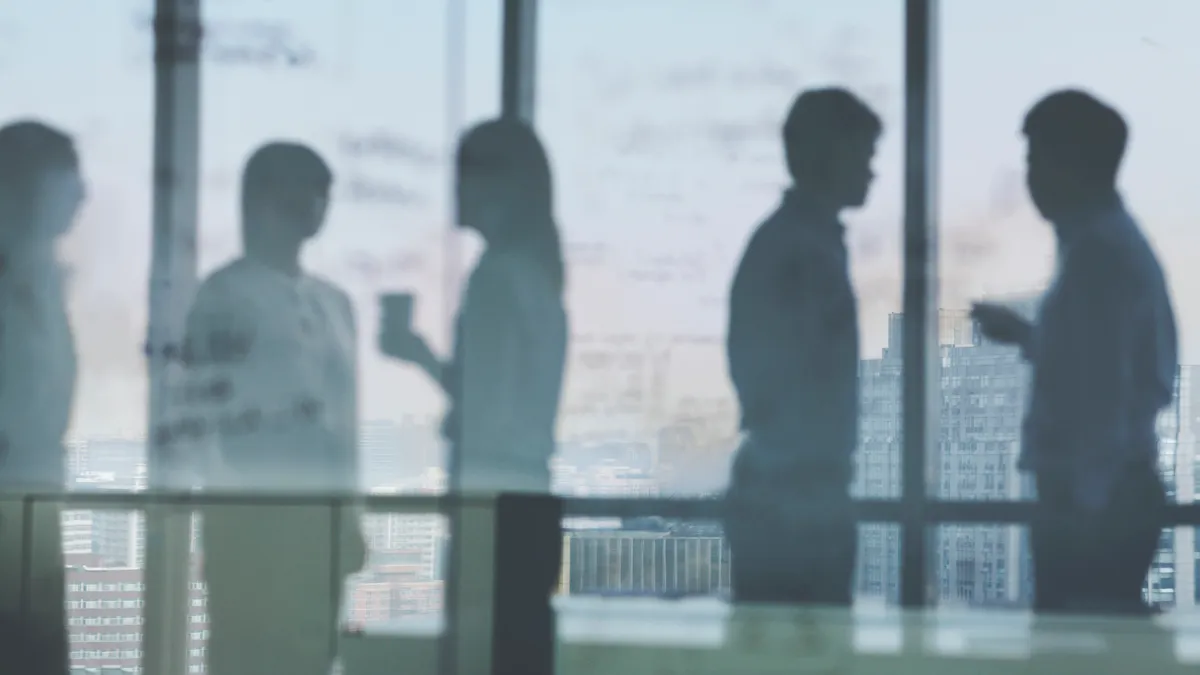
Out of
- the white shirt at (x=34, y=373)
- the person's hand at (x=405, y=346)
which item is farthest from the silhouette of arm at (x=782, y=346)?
the white shirt at (x=34, y=373)

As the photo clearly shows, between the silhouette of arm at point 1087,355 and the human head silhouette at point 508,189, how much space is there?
0.86 meters

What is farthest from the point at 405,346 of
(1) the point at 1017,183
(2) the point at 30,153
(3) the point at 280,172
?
(1) the point at 1017,183

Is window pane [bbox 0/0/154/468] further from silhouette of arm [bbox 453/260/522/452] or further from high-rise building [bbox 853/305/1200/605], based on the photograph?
high-rise building [bbox 853/305/1200/605]

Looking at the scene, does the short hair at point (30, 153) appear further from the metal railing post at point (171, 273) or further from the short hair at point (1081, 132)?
the short hair at point (1081, 132)

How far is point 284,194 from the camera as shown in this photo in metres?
2.62

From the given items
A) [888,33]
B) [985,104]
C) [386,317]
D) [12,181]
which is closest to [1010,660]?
[985,104]

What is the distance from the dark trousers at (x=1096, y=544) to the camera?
2186 mm

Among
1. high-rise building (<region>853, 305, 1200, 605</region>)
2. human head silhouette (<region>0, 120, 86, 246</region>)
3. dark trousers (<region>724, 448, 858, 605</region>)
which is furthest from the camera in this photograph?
human head silhouette (<region>0, 120, 86, 246</region>)

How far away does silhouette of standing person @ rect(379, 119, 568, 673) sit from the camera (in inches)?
94.7

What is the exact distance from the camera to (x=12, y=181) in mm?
2852

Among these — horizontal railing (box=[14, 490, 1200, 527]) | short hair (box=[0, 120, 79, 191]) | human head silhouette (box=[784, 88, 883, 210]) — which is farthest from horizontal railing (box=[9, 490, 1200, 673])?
short hair (box=[0, 120, 79, 191])

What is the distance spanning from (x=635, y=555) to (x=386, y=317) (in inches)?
25.1

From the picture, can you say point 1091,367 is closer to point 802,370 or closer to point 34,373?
point 802,370

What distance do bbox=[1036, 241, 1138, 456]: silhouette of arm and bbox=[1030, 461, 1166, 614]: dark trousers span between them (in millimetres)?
74
